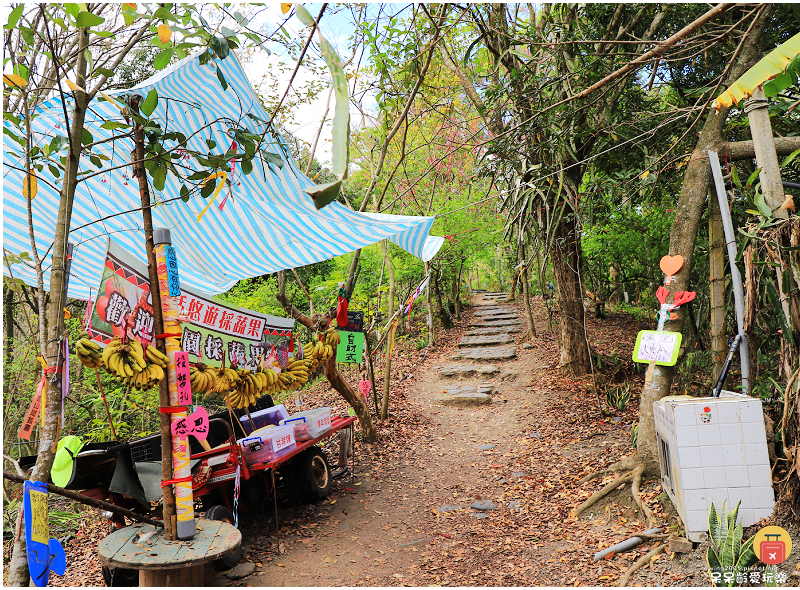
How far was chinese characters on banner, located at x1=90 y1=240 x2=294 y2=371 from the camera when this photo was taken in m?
2.83

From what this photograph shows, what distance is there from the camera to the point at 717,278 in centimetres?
419

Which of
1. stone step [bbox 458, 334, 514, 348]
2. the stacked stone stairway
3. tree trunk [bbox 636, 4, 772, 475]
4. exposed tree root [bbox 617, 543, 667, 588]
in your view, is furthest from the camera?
stone step [bbox 458, 334, 514, 348]

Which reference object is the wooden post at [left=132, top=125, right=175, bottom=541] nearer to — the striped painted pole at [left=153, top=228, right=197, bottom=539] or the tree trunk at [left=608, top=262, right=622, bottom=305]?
the striped painted pole at [left=153, top=228, right=197, bottom=539]

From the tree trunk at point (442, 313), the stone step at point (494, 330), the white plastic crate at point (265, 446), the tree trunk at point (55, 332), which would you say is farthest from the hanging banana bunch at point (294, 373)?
the stone step at point (494, 330)

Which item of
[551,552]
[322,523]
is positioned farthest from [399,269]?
[551,552]

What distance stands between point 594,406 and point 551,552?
3.73 meters

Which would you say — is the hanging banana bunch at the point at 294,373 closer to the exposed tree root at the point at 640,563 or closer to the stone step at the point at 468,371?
the exposed tree root at the point at 640,563

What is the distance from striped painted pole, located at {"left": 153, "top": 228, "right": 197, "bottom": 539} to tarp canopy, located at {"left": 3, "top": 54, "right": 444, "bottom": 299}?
30.2 inches

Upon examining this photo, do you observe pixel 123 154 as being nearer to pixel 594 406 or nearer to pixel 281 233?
pixel 281 233

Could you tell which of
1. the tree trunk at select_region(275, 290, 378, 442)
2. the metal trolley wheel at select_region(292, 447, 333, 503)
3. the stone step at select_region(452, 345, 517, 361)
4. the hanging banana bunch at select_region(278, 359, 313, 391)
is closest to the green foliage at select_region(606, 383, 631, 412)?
the tree trunk at select_region(275, 290, 378, 442)

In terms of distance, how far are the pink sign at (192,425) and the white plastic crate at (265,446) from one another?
1249 mm

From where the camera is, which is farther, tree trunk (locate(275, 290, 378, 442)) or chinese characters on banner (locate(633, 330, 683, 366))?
tree trunk (locate(275, 290, 378, 442))

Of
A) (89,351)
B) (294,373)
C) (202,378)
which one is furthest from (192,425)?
(294,373)

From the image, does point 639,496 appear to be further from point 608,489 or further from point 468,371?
point 468,371
